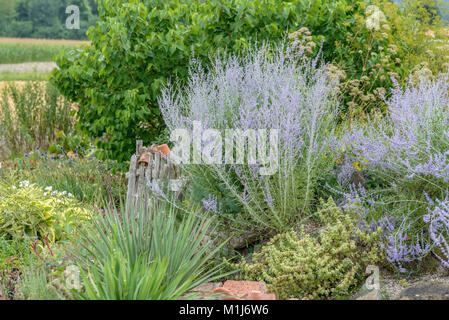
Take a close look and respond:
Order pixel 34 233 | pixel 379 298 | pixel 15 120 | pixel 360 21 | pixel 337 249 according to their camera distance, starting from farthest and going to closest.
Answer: pixel 15 120, pixel 360 21, pixel 34 233, pixel 337 249, pixel 379 298

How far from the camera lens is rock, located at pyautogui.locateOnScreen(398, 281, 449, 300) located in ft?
9.20

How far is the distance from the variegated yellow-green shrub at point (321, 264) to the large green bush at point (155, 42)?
272 centimetres

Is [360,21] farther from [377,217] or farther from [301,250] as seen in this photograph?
[301,250]

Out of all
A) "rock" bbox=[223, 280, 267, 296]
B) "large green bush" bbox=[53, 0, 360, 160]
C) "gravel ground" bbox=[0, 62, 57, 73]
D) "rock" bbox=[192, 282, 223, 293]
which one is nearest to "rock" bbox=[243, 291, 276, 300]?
"rock" bbox=[223, 280, 267, 296]

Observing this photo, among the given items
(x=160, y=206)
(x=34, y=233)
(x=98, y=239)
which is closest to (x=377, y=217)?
(x=160, y=206)

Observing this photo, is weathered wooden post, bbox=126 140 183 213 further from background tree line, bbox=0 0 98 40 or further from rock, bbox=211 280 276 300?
background tree line, bbox=0 0 98 40

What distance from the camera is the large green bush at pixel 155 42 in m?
5.67

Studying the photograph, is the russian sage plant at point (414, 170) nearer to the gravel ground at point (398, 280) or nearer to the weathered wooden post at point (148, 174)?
the gravel ground at point (398, 280)

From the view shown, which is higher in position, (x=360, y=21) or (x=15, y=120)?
(x=360, y=21)

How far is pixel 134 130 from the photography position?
6.21 m

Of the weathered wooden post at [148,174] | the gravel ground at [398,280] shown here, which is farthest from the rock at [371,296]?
the weathered wooden post at [148,174]

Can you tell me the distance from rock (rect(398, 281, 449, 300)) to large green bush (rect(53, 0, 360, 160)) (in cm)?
328

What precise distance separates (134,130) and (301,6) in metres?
2.46

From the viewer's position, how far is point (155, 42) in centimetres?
567
